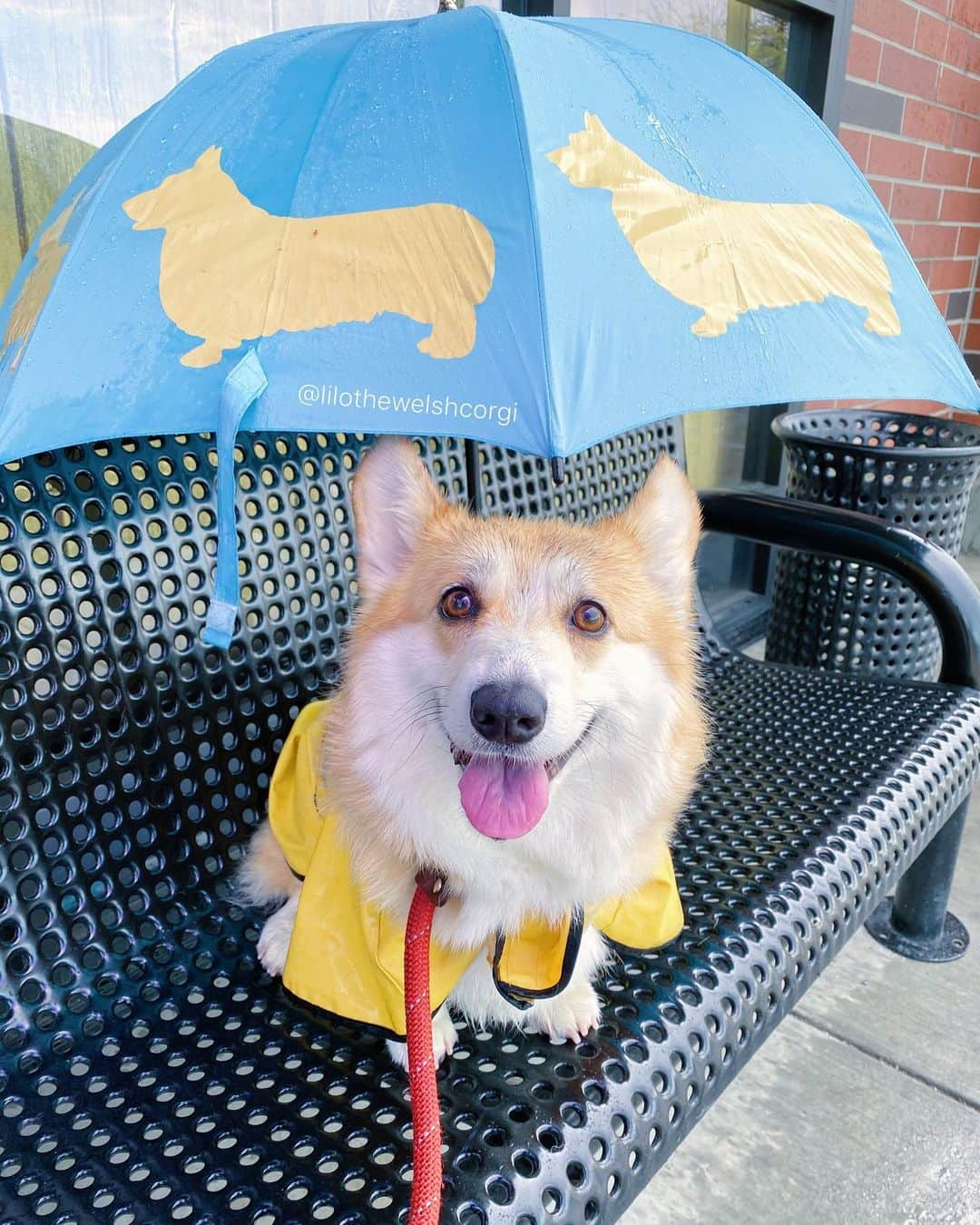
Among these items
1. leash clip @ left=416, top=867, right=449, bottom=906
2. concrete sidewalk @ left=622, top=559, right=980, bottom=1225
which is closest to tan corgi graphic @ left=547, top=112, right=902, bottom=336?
leash clip @ left=416, top=867, right=449, bottom=906

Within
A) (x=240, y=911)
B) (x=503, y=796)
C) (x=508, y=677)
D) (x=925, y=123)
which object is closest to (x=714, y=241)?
(x=508, y=677)

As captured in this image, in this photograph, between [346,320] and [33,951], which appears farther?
[33,951]

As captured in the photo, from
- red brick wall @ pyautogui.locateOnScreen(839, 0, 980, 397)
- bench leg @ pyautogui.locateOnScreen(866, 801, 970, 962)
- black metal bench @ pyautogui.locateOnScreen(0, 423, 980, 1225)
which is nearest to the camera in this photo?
black metal bench @ pyautogui.locateOnScreen(0, 423, 980, 1225)

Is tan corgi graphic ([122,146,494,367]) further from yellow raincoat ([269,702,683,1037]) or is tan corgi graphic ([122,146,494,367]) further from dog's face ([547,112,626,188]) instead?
yellow raincoat ([269,702,683,1037])

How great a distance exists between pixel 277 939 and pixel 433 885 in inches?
15.3

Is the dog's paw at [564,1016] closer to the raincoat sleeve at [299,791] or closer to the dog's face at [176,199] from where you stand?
the raincoat sleeve at [299,791]

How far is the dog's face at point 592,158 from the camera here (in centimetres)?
122

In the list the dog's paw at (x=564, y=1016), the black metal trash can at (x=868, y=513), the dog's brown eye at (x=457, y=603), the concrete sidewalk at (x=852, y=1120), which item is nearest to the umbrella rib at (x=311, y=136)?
the dog's brown eye at (x=457, y=603)

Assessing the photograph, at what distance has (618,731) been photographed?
1.39 meters

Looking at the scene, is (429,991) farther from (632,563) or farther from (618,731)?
(632,563)

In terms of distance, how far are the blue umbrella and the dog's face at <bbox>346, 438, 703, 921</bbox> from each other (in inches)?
11.0

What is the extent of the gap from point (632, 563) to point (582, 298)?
547 millimetres

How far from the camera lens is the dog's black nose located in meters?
1.18

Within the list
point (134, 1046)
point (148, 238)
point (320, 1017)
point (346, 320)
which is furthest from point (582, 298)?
point (134, 1046)
